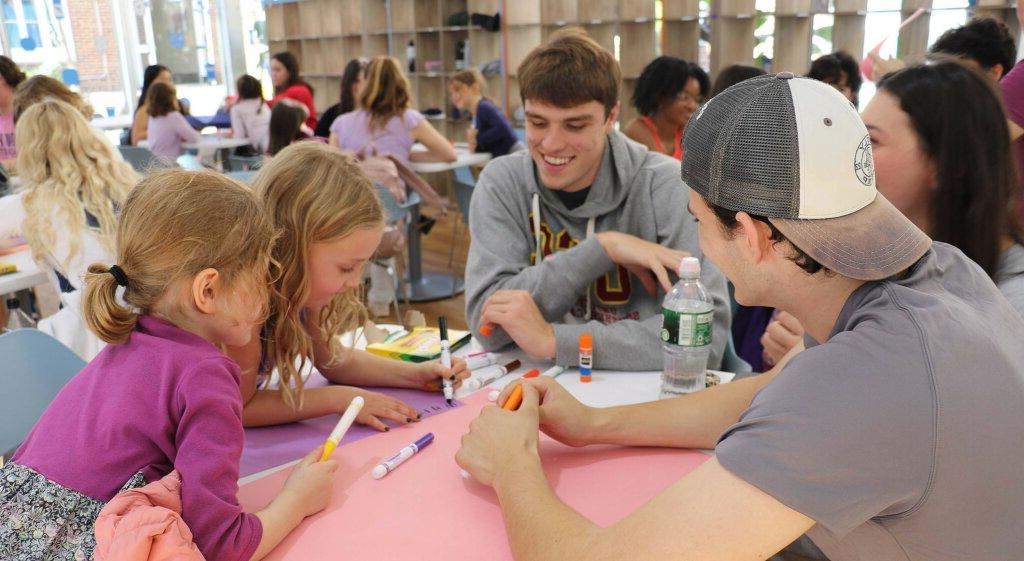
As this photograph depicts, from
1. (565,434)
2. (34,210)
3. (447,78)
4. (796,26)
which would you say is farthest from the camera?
(447,78)

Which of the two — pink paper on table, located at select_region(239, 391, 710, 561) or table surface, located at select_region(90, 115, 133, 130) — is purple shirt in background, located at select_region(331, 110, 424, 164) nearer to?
pink paper on table, located at select_region(239, 391, 710, 561)

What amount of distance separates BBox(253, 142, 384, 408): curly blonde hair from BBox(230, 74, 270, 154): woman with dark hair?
5.41 meters

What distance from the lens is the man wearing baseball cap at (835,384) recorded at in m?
0.77

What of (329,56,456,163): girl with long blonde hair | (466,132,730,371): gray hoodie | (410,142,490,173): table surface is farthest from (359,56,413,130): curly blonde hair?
(466,132,730,371): gray hoodie

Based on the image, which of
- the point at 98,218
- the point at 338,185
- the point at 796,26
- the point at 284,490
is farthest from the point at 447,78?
the point at 284,490

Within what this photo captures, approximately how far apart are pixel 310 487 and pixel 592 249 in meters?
0.88

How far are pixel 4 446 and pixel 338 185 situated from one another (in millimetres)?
912

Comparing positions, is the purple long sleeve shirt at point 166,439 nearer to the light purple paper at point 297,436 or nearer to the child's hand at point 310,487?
the child's hand at point 310,487

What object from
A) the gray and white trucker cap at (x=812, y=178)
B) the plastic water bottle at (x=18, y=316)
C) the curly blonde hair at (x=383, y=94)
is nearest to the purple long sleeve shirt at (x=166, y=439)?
the gray and white trucker cap at (x=812, y=178)

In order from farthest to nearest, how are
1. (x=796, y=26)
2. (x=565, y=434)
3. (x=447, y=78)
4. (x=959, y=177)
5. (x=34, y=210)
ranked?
(x=447, y=78), (x=796, y=26), (x=34, y=210), (x=959, y=177), (x=565, y=434)

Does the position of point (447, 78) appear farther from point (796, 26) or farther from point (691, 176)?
point (691, 176)

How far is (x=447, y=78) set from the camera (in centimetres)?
807

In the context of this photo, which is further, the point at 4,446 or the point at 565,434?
the point at 4,446

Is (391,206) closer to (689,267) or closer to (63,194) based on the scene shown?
(63,194)
